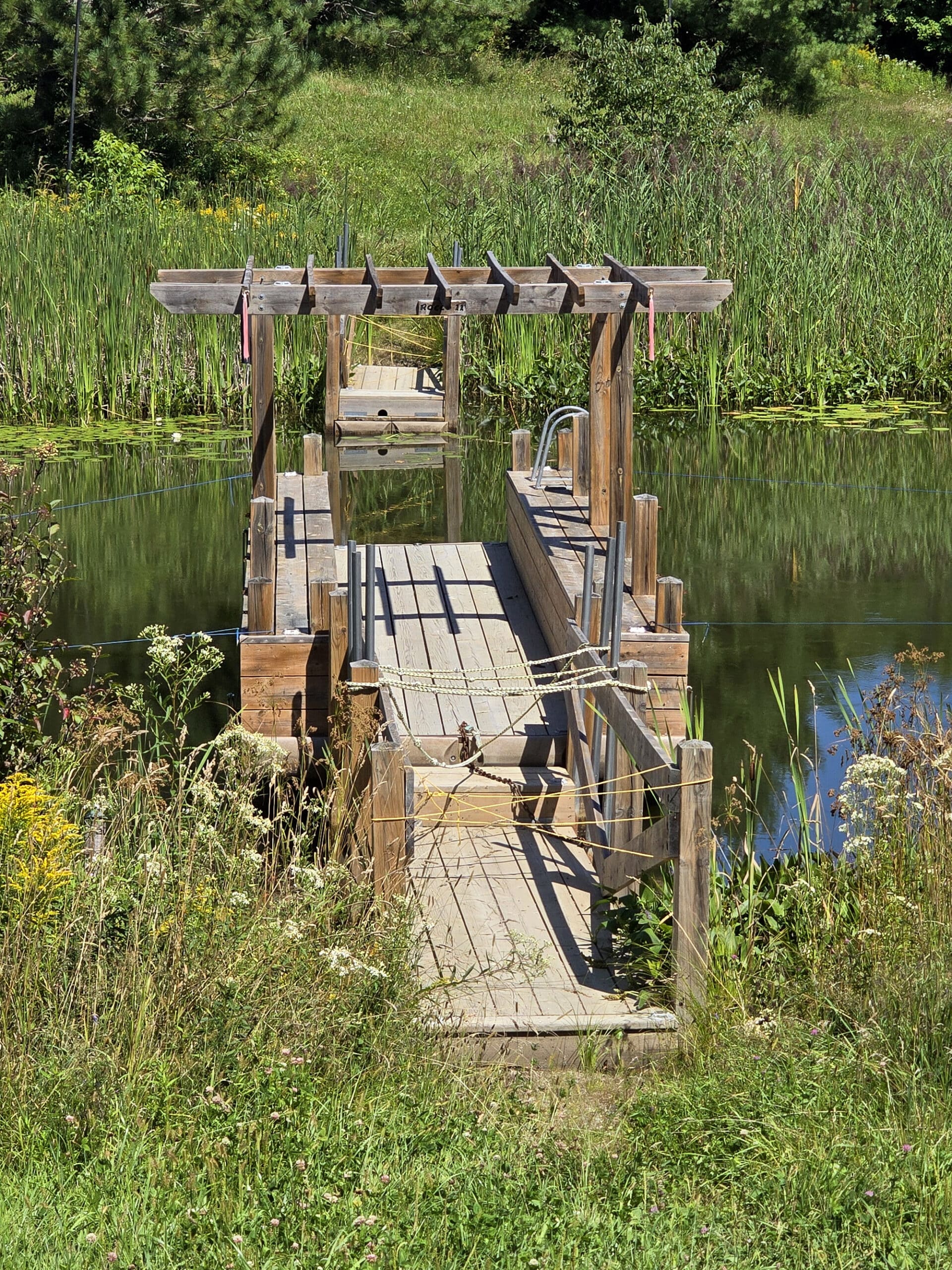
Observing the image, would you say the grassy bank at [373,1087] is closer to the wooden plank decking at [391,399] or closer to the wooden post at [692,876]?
the wooden post at [692,876]

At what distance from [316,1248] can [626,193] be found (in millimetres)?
13725

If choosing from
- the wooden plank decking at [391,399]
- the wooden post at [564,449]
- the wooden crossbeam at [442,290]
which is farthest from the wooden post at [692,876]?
the wooden plank decking at [391,399]

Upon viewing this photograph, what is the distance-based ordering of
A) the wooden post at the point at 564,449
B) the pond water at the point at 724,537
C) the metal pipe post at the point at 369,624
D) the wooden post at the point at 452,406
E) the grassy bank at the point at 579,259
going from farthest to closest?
1. the grassy bank at the point at 579,259
2. the wooden post at the point at 452,406
3. the wooden post at the point at 564,449
4. the pond water at the point at 724,537
5. the metal pipe post at the point at 369,624

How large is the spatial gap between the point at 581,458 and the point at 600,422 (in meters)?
1.05

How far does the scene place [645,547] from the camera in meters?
7.42

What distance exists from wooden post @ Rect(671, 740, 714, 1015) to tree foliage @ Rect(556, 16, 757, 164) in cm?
1645

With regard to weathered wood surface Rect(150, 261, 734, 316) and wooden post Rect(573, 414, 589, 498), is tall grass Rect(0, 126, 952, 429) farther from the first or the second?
weathered wood surface Rect(150, 261, 734, 316)

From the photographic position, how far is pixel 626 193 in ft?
51.4

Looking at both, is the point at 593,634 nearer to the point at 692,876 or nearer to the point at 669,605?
the point at 669,605

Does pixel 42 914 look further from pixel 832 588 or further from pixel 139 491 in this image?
pixel 139 491

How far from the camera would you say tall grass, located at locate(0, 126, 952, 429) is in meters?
14.6

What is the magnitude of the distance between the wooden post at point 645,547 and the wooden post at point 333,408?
223 inches

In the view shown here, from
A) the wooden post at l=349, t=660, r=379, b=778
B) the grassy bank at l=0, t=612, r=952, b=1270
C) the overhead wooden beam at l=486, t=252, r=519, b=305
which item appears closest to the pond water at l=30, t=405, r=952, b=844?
the wooden post at l=349, t=660, r=379, b=778

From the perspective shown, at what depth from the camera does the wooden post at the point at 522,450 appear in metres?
10.3
